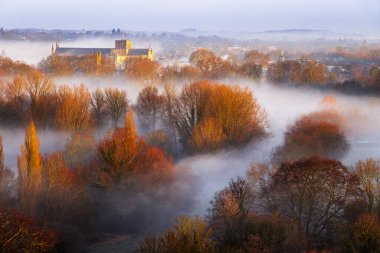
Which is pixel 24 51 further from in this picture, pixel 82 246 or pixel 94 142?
pixel 82 246

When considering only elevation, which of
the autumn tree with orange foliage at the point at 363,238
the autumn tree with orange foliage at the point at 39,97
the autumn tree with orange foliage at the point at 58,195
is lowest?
the autumn tree with orange foliage at the point at 58,195

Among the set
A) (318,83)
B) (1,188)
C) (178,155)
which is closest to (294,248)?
(1,188)

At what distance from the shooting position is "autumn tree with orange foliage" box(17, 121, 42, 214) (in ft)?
62.6

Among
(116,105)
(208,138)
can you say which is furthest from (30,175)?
(116,105)

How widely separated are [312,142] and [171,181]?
666cm

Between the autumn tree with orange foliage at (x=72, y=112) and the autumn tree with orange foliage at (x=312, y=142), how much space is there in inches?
420

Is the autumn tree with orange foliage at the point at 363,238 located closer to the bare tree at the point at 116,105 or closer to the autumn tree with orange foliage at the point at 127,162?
the autumn tree with orange foliage at the point at 127,162

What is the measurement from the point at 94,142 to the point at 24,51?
8110 centimetres

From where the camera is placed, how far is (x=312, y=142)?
24.7 meters

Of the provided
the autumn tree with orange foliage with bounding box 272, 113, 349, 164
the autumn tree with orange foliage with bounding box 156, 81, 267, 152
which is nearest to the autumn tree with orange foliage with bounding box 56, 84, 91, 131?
the autumn tree with orange foliage with bounding box 156, 81, 267, 152

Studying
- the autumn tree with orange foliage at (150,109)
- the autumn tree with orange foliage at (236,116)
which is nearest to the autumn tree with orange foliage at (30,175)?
the autumn tree with orange foliage at (236,116)

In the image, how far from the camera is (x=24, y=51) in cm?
10162

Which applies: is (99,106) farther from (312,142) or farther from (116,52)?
(116,52)

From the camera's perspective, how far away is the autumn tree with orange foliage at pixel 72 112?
94.9 ft
